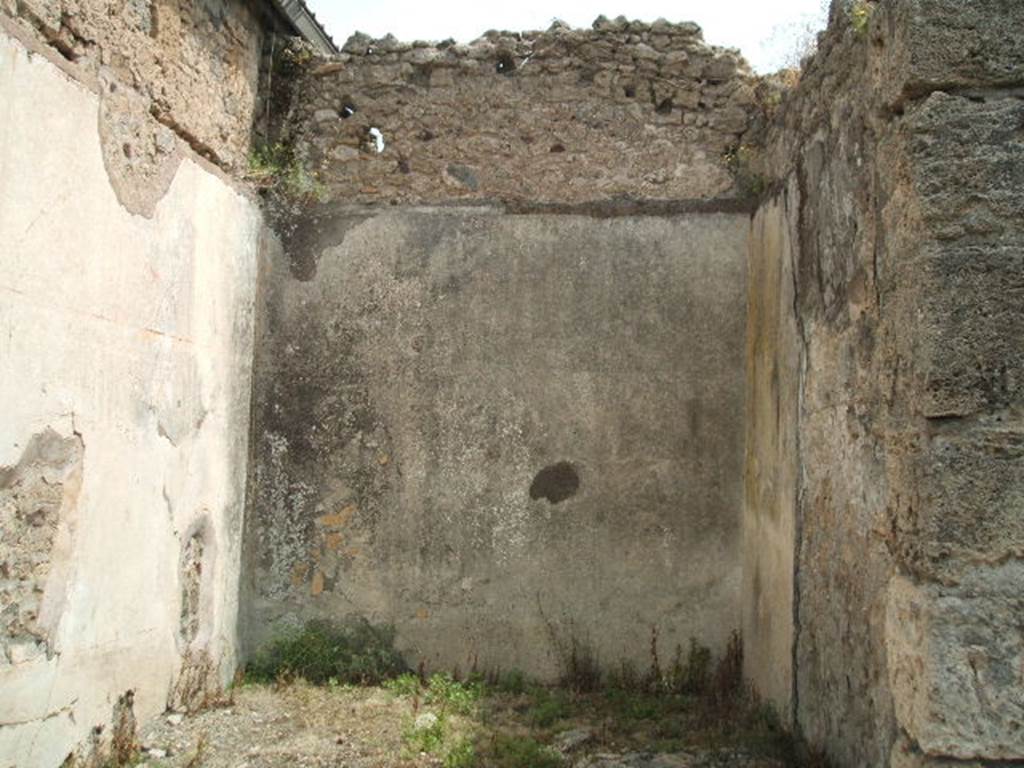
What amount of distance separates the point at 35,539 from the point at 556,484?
2777 millimetres

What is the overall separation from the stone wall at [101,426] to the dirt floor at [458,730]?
34 centimetres

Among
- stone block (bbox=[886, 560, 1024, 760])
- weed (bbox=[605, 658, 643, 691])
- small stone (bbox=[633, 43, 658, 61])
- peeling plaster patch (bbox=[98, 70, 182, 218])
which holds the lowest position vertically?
weed (bbox=[605, 658, 643, 691])

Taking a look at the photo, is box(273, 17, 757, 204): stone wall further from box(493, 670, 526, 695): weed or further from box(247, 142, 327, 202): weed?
box(493, 670, 526, 695): weed

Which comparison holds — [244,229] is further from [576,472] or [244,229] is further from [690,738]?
[690,738]

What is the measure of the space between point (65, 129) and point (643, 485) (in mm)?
3387

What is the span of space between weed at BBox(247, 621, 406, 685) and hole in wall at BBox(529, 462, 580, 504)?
1.15 m

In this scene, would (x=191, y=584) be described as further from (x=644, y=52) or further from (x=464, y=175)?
(x=644, y=52)

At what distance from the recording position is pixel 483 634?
5562 millimetres

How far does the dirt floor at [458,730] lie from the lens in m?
4.35

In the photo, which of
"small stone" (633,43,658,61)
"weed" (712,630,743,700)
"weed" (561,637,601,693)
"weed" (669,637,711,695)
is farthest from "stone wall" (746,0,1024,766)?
"small stone" (633,43,658,61)

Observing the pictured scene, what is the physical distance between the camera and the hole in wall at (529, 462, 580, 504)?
5.57m

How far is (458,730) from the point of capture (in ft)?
15.7

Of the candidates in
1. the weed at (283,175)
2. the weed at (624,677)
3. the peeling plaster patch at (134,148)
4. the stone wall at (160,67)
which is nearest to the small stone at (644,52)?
the weed at (283,175)

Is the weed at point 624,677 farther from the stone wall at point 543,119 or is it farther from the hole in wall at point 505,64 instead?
the hole in wall at point 505,64
